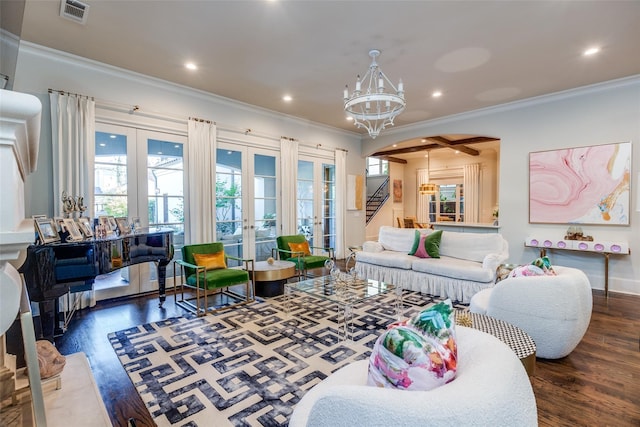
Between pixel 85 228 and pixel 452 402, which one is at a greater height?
pixel 85 228

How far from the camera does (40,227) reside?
2689mm

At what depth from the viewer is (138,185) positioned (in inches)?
173

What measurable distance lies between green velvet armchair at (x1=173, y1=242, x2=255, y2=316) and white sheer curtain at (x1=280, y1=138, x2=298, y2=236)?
2001 mm

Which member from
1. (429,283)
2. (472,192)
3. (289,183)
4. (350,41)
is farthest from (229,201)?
(472,192)

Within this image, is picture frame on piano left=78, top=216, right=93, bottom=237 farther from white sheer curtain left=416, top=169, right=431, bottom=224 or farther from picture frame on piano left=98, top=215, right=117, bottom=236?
white sheer curtain left=416, top=169, right=431, bottom=224

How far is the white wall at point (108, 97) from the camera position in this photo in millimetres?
3596

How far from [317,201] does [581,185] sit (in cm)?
468

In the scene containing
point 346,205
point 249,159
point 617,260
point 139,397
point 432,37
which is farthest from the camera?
point 346,205

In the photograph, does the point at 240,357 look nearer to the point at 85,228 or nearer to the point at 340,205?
the point at 85,228

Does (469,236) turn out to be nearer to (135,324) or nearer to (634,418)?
(634,418)

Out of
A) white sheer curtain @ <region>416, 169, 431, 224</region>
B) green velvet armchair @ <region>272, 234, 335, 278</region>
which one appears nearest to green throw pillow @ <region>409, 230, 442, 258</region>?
green velvet armchair @ <region>272, 234, 335, 278</region>

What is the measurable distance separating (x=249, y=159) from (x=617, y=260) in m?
6.09

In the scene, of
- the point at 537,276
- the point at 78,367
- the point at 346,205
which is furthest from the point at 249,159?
the point at 537,276

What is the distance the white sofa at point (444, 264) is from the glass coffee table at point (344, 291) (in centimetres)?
88
